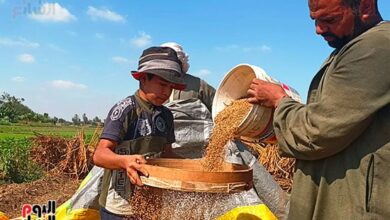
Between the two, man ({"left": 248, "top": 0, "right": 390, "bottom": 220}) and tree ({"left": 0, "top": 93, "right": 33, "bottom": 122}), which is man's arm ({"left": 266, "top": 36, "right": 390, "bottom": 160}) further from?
tree ({"left": 0, "top": 93, "right": 33, "bottom": 122})

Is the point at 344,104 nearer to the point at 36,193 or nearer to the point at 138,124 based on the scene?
the point at 138,124

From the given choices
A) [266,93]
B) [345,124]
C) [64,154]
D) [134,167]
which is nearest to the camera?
[345,124]

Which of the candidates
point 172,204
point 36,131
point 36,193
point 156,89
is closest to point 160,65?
point 156,89

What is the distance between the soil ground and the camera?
743 centimetres

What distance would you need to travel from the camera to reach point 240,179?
7.22 ft

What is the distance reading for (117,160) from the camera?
2316mm

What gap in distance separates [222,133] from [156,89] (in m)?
0.43

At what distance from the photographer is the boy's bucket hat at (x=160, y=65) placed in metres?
2.53

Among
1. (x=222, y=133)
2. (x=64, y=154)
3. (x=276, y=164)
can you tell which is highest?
(x=222, y=133)

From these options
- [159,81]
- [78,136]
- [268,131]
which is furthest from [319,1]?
[78,136]

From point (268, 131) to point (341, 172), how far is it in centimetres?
70

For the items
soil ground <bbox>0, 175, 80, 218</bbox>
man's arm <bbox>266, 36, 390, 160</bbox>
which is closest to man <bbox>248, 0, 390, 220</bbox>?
man's arm <bbox>266, 36, 390, 160</bbox>

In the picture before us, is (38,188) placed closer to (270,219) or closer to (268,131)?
(270,219)

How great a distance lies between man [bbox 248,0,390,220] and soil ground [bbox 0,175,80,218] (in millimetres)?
5850
